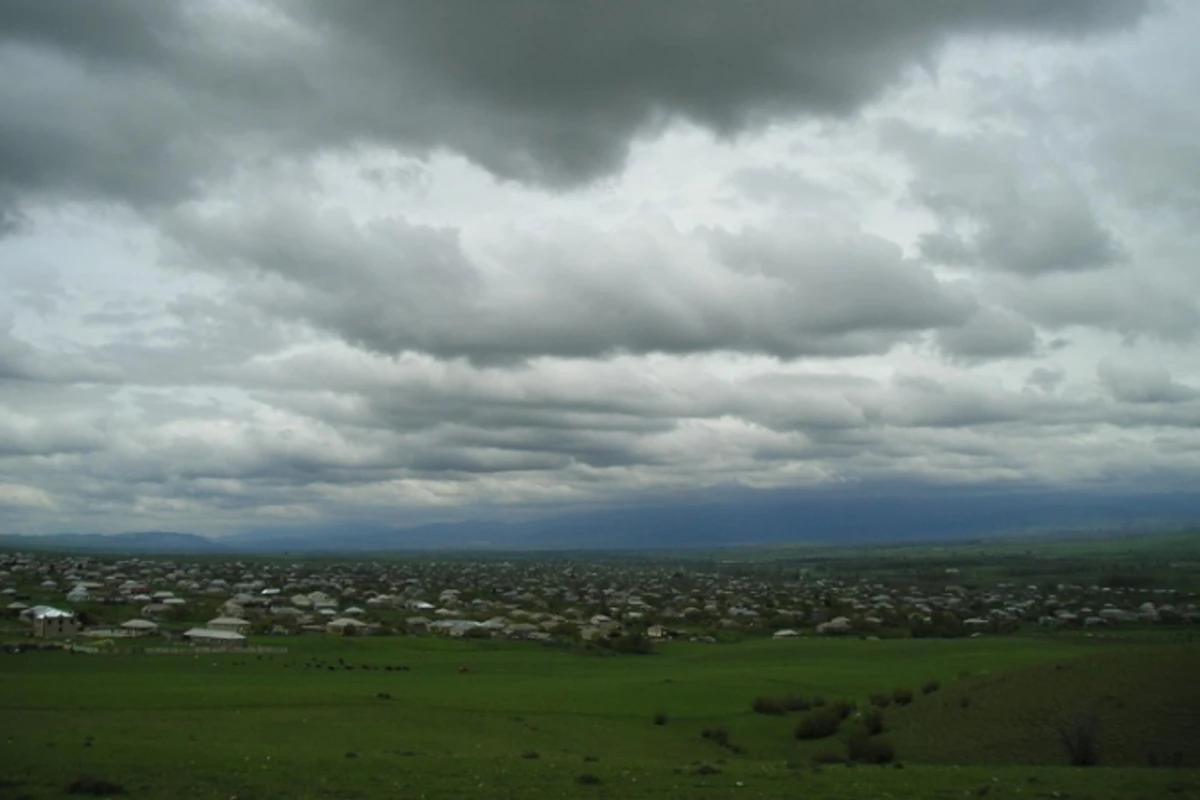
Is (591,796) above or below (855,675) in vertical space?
above

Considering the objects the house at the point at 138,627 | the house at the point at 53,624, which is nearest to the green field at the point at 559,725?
the house at the point at 53,624

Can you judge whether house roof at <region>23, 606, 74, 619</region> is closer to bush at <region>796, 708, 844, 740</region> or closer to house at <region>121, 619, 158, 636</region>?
house at <region>121, 619, 158, 636</region>

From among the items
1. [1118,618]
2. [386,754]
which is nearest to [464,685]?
[386,754]

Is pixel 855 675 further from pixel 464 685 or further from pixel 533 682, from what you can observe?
pixel 464 685

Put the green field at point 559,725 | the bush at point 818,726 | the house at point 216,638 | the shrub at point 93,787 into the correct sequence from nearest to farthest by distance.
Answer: the shrub at point 93,787, the green field at point 559,725, the bush at point 818,726, the house at point 216,638

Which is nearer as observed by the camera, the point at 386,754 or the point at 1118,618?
the point at 386,754

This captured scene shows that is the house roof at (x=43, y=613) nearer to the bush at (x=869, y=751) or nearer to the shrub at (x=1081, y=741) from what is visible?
the bush at (x=869, y=751)

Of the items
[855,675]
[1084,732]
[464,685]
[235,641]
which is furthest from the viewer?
[235,641]

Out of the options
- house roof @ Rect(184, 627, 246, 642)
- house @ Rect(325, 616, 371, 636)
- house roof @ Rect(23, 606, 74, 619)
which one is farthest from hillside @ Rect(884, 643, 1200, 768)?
house roof @ Rect(23, 606, 74, 619)
